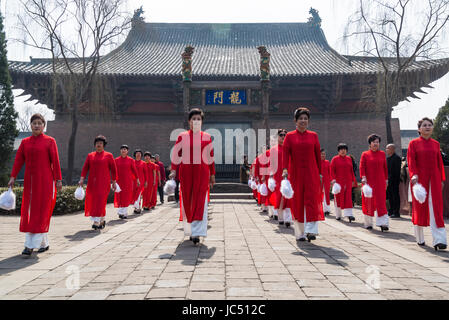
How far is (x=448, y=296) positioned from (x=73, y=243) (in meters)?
4.35

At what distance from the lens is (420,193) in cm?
423

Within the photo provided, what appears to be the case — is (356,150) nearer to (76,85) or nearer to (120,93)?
(120,93)

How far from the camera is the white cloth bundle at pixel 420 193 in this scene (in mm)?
4223

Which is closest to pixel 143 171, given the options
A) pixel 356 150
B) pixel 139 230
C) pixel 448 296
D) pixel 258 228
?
pixel 139 230

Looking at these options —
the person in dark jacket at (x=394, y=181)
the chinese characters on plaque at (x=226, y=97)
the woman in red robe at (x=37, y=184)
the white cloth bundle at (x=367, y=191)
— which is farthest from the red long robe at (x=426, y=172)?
the chinese characters on plaque at (x=226, y=97)

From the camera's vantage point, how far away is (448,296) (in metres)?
2.42

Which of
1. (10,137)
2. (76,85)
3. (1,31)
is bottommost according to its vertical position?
(10,137)

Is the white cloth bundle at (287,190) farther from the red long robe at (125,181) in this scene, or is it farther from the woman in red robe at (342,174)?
the red long robe at (125,181)

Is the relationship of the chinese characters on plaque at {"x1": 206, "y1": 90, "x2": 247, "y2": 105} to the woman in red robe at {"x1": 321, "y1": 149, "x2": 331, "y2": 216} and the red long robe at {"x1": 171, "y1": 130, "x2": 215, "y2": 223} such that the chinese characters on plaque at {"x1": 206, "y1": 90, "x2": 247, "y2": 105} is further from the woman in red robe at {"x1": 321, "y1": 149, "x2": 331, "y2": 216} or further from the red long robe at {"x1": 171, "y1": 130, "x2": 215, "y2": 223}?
the red long robe at {"x1": 171, "y1": 130, "x2": 215, "y2": 223}

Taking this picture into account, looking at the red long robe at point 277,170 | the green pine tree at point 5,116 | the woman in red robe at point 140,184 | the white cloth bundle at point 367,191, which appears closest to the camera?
the white cloth bundle at point 367,191

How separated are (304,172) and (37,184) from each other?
3.40 metres

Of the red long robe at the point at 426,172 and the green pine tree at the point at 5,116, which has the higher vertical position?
the green pine tree at the point at 5,116

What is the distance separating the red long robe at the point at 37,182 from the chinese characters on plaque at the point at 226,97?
11861 millimetres

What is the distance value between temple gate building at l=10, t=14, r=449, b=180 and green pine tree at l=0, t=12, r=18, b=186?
1.38m
